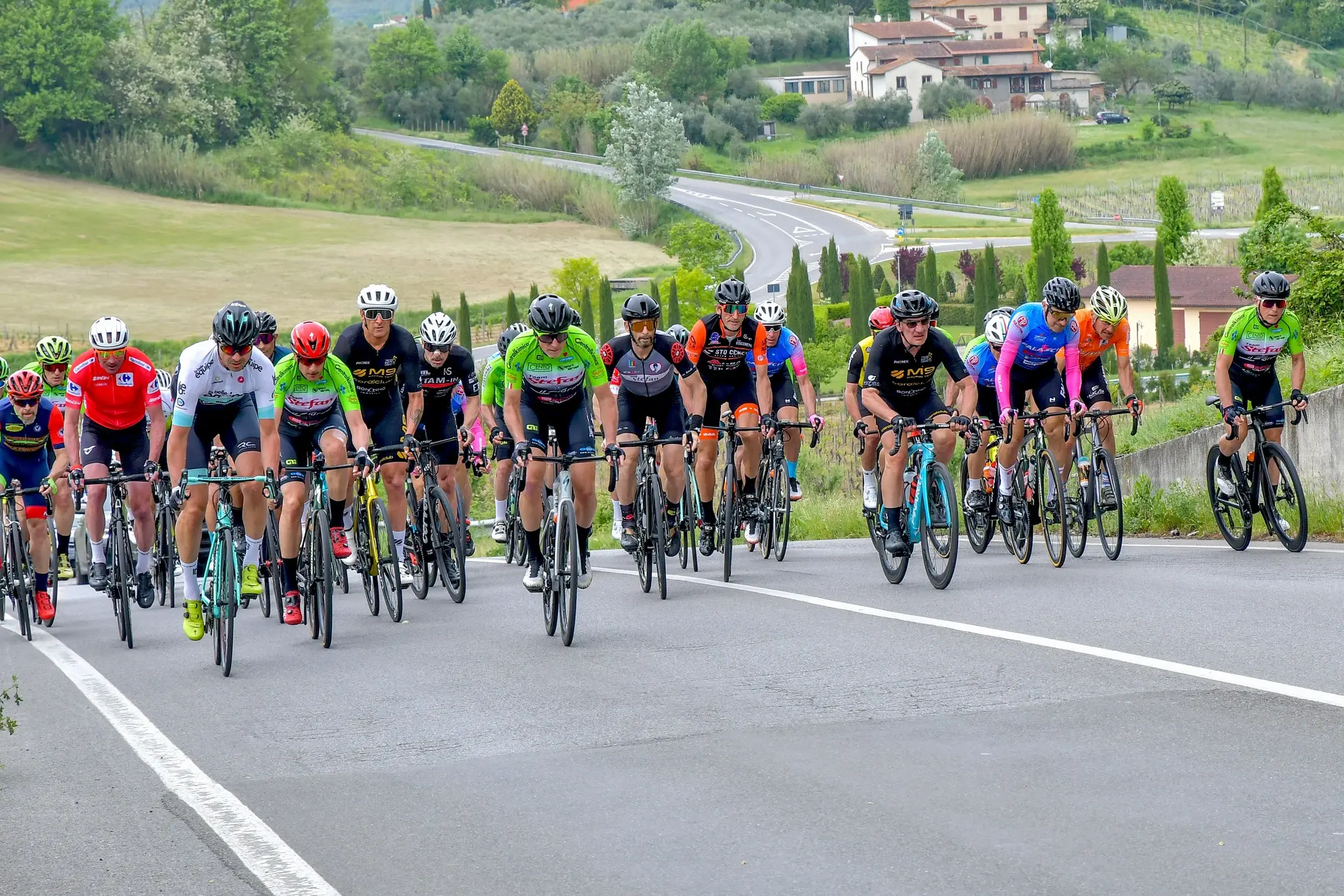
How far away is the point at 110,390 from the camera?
14.3 meters

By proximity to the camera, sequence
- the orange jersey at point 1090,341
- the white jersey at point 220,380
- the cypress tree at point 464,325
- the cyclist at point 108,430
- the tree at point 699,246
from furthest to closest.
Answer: the tree at point 699,246 < the cypress tree at point 464,325 < the orange jersey at point 1090,341 < the cyclist at point 108,430 < the white jersey at point 220,380

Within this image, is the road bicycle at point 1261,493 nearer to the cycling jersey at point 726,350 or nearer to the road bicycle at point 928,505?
the road bicycle at point 928,505

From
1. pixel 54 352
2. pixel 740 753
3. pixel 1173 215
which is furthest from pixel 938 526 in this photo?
pixel 1173 215

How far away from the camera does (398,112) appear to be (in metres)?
162

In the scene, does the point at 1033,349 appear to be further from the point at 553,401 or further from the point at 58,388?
the point at 58,388

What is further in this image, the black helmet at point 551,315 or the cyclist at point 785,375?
the cyclist at point 785,375

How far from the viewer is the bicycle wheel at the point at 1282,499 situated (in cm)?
1321

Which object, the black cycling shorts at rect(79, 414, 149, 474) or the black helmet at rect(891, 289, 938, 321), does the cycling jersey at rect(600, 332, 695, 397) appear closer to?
the black helmet at rect(891, 289, 938, 321)

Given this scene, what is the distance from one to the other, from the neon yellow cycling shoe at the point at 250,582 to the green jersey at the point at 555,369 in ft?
6.79

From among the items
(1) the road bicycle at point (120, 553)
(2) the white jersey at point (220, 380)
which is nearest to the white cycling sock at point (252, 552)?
(2) the white jersey at point (220, 380)

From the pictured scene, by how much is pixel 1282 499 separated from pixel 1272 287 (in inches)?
63.7

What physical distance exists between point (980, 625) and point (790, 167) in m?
128

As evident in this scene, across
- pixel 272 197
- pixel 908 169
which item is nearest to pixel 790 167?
pixel 908 169

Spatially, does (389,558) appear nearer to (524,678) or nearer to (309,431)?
(309,431)
